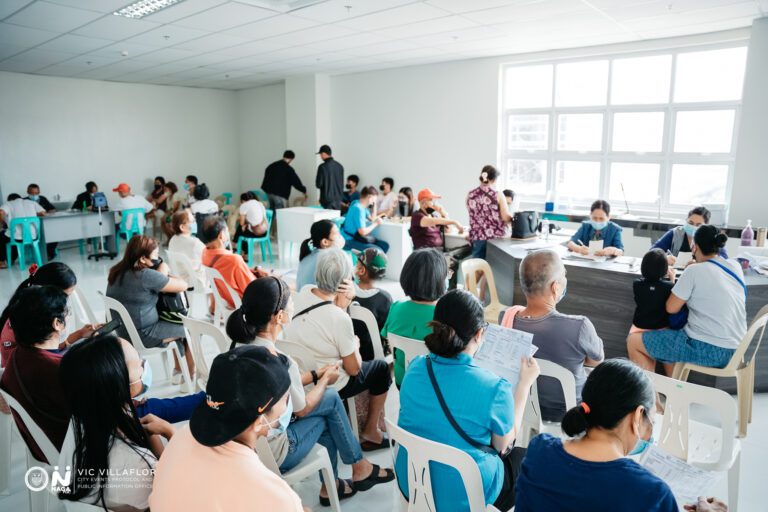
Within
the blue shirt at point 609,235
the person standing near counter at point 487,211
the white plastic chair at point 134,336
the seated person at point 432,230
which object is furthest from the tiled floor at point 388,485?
the seated person at point 432,230

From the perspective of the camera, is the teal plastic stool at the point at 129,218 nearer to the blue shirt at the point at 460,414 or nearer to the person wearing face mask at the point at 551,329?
the person wearing face mask at the point at 551,329

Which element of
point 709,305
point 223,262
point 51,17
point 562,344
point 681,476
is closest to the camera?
point 681,476

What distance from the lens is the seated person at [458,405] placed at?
160 centimetres

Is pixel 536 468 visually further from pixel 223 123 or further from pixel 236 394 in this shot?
pixel 223 123

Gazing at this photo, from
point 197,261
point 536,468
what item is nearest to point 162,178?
point 197,261

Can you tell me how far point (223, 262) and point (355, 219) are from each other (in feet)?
8.28

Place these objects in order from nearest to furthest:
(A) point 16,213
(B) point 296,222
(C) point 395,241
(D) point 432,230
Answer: (D) point 432,230
(C) point 395,241
(A) point 16,213
(B) point 296,222

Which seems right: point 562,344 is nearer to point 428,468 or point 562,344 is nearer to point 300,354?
point 428,468

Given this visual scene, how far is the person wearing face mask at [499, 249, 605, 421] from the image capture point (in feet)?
7.00

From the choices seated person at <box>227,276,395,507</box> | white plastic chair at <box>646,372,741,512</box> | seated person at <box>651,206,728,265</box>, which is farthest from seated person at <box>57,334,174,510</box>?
seated person at <box>651,206,728,265</box>

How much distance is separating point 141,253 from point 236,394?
233 centimetres

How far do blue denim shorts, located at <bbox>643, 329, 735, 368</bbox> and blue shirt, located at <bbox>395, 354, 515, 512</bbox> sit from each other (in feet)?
6.08

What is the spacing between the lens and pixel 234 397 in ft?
4.04

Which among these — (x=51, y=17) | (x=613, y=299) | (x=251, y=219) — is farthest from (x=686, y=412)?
(x=251, y=219)
